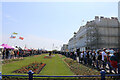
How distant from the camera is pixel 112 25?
6931cm

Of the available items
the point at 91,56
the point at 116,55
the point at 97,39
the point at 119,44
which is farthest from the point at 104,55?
the point at 119,44

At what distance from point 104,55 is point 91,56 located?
4756 millimetres

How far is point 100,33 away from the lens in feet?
217

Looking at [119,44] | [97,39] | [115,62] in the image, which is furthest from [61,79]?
[119,44]

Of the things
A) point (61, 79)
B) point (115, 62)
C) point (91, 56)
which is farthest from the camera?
point (91, 56)

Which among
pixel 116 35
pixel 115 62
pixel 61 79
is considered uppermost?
pixel 116 35

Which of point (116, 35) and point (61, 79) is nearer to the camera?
point (61, 79)

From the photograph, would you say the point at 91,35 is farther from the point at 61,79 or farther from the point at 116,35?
the point at 61,79

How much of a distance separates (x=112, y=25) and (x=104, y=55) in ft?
198

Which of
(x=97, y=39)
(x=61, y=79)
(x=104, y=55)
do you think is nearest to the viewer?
(x=61, y=79)

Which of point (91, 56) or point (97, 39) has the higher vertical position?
point (97, 39)

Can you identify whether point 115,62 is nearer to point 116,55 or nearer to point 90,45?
point 116,55

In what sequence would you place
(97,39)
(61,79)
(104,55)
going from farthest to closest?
(97,39)
(104,55)
(61,79)

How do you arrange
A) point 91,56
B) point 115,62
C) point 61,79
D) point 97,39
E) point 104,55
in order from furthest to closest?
point 97,39 → point 91,56 → point 104,55 → point 115,62 → point 61,79
